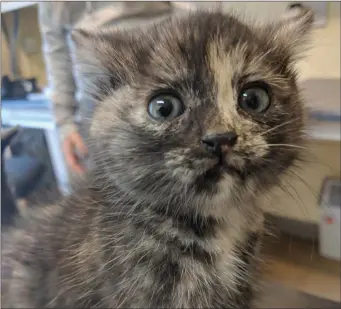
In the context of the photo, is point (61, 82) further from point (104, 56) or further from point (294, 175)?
point (294, 175)

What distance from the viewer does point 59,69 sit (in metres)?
0.76

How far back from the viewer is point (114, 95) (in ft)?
1.75

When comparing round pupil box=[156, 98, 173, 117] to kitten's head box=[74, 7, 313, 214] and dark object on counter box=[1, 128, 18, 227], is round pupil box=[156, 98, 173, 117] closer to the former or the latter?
kitten's head box=[74, 7, 313, 214]

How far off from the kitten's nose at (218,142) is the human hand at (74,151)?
1.07 feet

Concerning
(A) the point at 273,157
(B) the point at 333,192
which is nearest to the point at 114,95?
(A) the point at 273,157

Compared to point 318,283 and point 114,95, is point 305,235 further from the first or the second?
point 114,95

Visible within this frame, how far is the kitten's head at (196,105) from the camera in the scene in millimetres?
445

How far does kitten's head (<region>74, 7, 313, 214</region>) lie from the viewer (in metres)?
0.45

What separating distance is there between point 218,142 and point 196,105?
52mm

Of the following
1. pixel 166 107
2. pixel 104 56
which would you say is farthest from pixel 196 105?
pixel 104 56

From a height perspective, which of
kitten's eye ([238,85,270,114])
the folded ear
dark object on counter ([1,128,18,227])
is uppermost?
the folded ear

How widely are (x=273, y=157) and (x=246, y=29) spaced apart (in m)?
0.15

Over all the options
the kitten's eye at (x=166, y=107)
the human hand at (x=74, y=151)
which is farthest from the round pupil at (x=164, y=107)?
the human hand at (x=74, y=151)

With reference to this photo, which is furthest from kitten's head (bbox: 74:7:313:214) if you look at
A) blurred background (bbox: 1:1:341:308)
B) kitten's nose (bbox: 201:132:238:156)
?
blurred background (bbox: 1:1:341:308)
